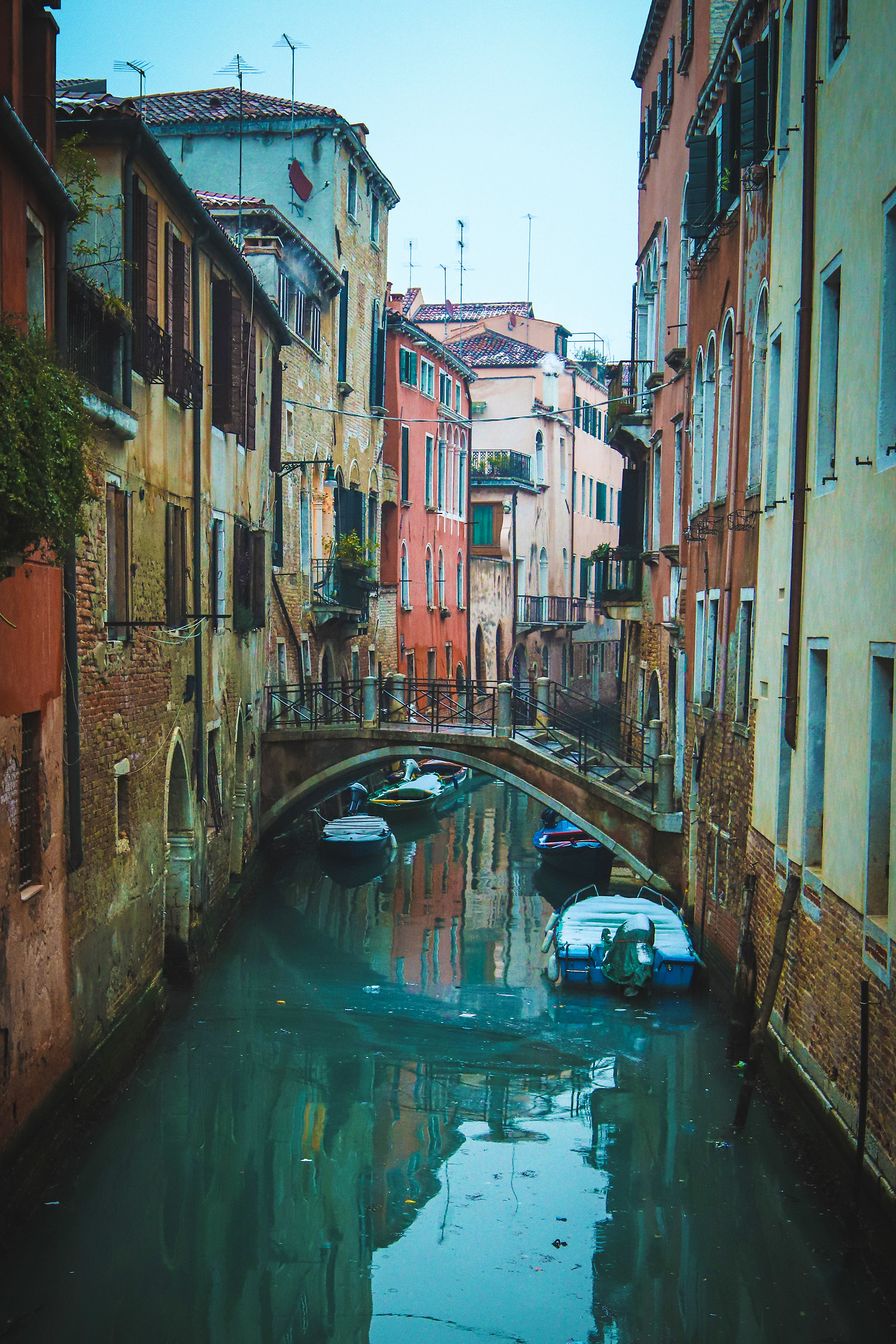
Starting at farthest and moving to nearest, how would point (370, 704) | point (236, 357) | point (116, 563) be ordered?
point (370, 704), point (236, 357), point (116, 563)

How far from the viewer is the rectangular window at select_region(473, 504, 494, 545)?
40188 millimetres

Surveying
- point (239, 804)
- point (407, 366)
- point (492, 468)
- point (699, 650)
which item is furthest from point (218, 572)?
point (492, 468)

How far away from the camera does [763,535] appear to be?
1190cm

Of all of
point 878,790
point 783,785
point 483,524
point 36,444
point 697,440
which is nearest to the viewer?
point 36,444

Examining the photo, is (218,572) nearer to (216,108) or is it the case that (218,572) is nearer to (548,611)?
(216,108)

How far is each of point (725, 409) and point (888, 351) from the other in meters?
7.00

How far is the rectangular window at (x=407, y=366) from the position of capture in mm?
30273

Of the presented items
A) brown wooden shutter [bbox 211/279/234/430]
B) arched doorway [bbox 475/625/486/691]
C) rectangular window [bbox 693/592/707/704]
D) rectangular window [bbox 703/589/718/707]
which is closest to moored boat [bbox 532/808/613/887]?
rectangular window [bbox 693/592/707/704]

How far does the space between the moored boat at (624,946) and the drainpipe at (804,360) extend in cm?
487

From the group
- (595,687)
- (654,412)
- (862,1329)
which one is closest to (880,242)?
(862,1329)

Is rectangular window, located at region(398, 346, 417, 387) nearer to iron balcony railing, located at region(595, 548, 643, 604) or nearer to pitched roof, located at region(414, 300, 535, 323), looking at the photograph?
iron balcony railing, located at region(595, 548, 643, 604)

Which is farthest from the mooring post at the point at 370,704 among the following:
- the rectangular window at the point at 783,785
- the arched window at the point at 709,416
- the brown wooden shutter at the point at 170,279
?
the rectangular window at the point at 783,785

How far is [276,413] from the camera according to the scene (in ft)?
65.2

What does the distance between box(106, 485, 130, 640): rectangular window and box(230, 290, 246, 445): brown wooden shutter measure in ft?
15.1
